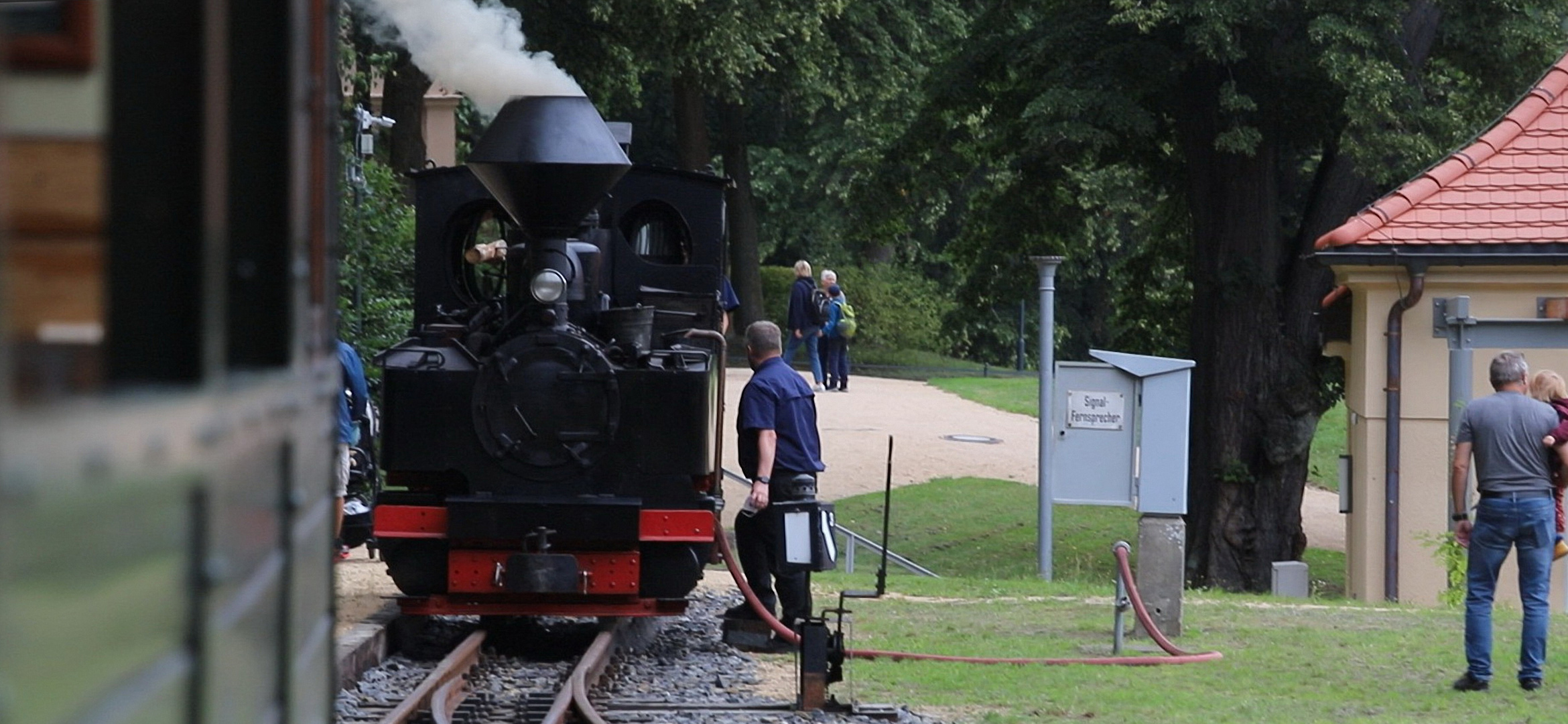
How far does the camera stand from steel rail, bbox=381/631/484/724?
739 cm

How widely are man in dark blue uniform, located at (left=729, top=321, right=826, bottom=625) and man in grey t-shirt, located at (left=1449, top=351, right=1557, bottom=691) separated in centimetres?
298

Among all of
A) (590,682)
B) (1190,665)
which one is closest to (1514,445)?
(1190,665)

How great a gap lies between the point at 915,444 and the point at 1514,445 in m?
17.0

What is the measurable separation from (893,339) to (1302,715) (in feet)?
106

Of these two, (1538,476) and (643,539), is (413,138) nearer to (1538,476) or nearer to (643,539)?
(643,539)

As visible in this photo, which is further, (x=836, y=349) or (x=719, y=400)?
(x=836, y=349)

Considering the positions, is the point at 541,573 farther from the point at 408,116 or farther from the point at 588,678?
the point at 408,116

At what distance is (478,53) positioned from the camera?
10.4 meters

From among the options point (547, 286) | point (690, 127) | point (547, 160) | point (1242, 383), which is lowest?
point (1242, 383)

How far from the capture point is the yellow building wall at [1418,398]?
14789mm

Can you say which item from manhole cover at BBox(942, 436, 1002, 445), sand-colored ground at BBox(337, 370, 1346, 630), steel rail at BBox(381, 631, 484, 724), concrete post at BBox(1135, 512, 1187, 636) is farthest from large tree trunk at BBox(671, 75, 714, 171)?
steel rail at BBox(381, 631, 484, 724)

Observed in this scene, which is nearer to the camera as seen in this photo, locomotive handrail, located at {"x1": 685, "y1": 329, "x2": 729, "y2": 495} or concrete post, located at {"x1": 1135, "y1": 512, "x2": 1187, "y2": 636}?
concrete post, located at {"x1": 1135, "y1": 512, "x2": 1187, "y2": 636}

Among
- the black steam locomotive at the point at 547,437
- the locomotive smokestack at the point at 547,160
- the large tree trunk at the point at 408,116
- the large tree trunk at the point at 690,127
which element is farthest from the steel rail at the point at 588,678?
the large tree trunk at the point at 690,127

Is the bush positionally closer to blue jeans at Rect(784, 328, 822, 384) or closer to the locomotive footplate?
the locomotive footplate
